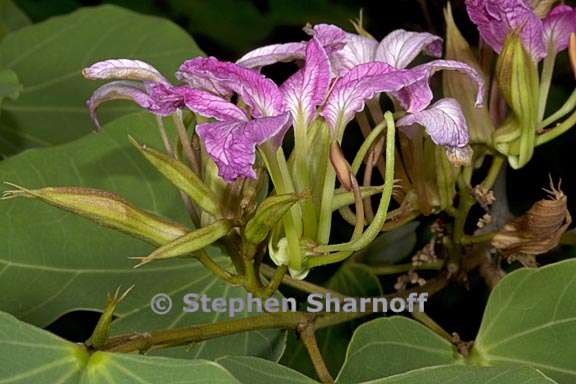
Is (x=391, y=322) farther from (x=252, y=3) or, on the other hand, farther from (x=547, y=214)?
(x=252, y=3)

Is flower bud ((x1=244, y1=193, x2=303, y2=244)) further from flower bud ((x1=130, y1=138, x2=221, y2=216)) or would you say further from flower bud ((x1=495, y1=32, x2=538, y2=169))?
flower bud ((x1=495, y1=32, x2=538, y2=169))

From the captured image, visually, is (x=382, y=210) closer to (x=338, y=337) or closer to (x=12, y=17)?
(x=338, y=337)

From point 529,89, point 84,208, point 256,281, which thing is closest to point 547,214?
point 529,89

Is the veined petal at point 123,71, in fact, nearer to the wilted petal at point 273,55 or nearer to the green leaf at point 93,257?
the wilted petal at point 273,55

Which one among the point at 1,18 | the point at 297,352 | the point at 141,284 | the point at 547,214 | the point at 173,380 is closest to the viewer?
the point at 173,380

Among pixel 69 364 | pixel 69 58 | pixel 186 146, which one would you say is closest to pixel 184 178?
pixel 186 146


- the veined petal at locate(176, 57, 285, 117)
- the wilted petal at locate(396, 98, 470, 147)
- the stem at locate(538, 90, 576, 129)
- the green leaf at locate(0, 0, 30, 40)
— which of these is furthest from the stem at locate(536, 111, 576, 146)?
the green leaf at locate(0, 0, 30, 40)

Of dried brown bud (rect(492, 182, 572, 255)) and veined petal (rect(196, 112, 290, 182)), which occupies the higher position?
veined petal (rect(196, 112, 290, 182))
